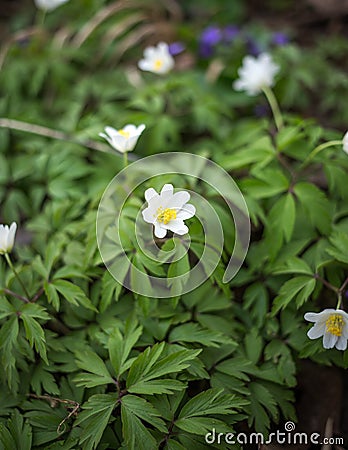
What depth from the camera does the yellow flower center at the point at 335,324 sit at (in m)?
2.00

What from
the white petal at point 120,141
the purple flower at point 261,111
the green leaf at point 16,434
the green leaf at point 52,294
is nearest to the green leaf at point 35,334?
the green leaf at point 52,294

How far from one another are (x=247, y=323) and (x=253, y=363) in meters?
0.25

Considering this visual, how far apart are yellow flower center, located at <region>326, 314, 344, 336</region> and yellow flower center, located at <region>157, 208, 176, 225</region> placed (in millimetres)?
770

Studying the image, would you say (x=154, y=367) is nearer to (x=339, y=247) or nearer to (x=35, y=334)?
(x=35, y=334)

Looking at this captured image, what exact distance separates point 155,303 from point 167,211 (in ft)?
1.61

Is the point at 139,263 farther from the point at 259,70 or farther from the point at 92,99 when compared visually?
the point at 92,99

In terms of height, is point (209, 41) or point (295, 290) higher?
point (209, 41)

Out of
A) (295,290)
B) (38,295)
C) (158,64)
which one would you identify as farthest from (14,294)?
(158,64)

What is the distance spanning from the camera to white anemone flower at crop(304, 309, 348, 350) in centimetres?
197

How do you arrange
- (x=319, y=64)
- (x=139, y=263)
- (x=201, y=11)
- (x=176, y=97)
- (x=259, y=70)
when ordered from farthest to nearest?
(x=201, y=11)
(x=319, y=64)
(x=176, y=97)
(x=259, y=70)
(x=139, y=263)

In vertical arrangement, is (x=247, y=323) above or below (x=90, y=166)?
below

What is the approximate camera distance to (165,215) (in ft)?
6.57

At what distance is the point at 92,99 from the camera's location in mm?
3830

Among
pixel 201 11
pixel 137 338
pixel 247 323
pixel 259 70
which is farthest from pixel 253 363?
pixel 201 11
